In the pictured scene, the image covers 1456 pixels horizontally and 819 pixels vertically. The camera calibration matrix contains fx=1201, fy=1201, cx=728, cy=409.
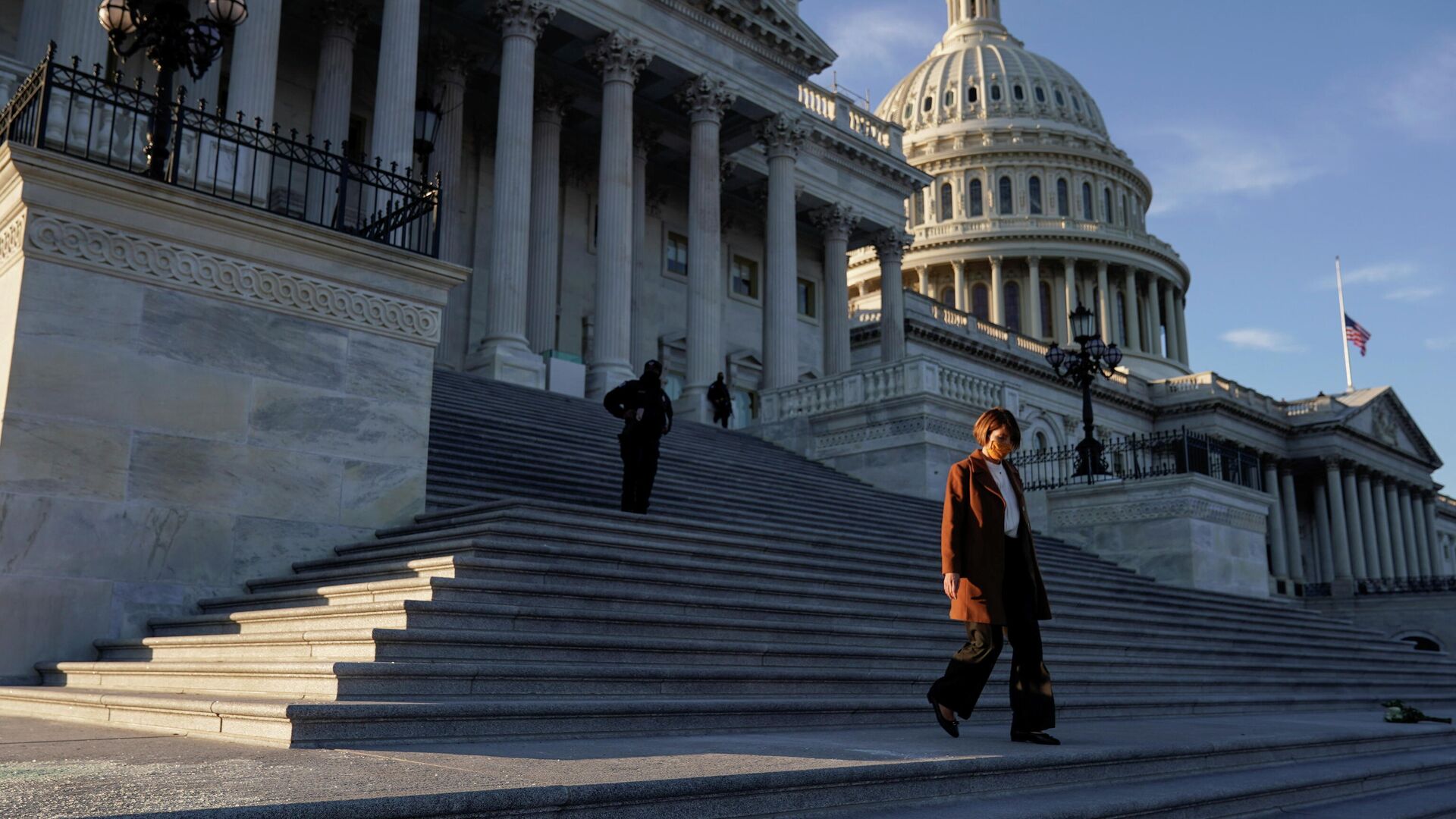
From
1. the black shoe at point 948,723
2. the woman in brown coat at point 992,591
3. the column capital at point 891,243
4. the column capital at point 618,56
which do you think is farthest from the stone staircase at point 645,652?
the column capital at point 891,243

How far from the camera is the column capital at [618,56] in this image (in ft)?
97.0

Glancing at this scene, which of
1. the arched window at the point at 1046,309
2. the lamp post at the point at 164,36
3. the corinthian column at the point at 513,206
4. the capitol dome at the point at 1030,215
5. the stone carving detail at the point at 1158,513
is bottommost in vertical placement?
the stone carving detail at the point at 1158,513

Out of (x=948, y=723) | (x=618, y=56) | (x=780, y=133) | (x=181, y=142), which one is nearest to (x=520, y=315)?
(x=618, y=56)

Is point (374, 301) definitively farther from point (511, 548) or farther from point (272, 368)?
point (511, 548)

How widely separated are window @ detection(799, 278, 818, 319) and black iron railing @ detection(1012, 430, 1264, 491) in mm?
18617

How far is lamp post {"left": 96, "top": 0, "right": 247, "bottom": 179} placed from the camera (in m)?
10.8

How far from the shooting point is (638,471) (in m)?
13.1

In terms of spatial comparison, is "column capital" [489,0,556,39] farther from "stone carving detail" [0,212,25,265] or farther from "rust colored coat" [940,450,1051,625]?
"rust colored coat" [940,450,1051,625]

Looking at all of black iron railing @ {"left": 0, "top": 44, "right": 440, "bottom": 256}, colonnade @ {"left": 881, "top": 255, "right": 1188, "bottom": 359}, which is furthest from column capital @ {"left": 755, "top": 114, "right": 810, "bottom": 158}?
colonnade @ {"left": 881, "top": 255, "right": 1188, "bottom": 359}

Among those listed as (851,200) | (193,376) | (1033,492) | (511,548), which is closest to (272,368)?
(193,376)

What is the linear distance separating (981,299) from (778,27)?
58591 millimetres

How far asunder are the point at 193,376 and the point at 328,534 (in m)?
1.89

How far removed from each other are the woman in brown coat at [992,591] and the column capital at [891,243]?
1365 inches

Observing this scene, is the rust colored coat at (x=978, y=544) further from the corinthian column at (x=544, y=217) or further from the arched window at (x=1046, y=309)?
the arched window at (x=1046, y=309)
